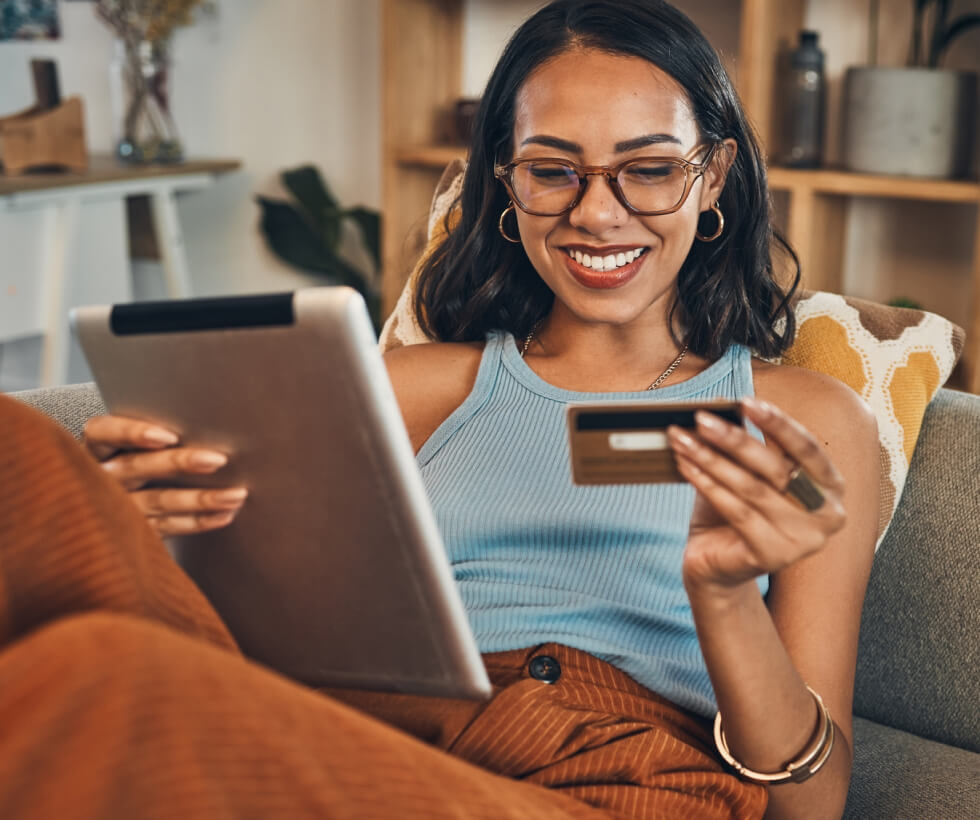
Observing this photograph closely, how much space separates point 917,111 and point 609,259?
1.38 metres

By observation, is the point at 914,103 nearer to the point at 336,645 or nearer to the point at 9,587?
the point at 336,645

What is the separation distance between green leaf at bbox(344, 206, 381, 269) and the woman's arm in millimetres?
2283

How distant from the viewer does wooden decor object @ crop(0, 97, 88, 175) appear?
2738 millimetres

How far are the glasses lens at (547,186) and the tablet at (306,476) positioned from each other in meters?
0.47

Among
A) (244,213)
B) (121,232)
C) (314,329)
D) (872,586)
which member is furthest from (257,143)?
(314,329)

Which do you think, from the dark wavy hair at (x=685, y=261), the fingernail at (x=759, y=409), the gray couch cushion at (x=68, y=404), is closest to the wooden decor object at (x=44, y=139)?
the gray couch cushion at (x=68, y=404)

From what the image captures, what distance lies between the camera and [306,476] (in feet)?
2.49

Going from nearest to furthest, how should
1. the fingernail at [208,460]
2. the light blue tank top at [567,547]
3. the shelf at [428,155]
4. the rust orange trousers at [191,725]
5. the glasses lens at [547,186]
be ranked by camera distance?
the rust orange trousers at [191,725] < the fingernail at [208,460] < the light blue tank top at [567,547] < the glasses lens at [547,186] < the shelf at [428,155]

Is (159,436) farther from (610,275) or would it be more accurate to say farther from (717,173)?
(717,173)

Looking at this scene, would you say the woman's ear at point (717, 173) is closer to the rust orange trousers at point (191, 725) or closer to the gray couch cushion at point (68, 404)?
the rust orange trousers at point (191, 725)

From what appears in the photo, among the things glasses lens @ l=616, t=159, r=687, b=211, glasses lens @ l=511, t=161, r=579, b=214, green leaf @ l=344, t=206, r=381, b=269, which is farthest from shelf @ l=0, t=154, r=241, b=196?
glasses lens @ l=616, t=159, r=687, b=211

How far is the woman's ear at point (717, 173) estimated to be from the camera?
1202 mm

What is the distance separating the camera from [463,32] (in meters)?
3.12

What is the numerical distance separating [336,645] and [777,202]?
2111mm
